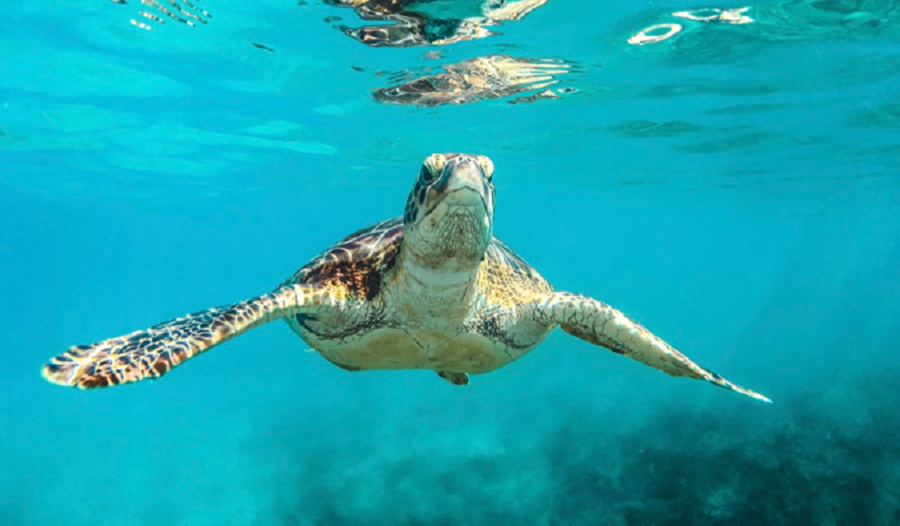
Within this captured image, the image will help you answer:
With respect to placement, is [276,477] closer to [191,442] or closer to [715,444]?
[191,442]

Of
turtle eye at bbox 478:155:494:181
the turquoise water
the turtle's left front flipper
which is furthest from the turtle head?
the turquoise water

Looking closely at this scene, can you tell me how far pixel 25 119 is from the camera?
16328 mm

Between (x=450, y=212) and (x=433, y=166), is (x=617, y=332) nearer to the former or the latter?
(x=450, y=212)

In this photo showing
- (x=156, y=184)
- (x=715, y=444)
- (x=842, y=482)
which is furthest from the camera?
(x=156, y=184)

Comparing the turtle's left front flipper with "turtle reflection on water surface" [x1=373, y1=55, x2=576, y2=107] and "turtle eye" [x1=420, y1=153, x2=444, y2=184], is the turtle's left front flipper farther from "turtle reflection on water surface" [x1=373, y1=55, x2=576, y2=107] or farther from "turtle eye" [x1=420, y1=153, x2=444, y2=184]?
"turtle reflection on water surface" [x1=373, y1=55, x2=576, y2=107]

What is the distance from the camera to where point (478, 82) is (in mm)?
12984

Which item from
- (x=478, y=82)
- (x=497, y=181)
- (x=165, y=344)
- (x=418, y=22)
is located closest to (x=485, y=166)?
(x=165, y=344)

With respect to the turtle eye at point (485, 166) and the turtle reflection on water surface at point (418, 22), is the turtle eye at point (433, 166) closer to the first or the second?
the turtle eye at point (485, 166)

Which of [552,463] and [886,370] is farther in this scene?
[886,370]

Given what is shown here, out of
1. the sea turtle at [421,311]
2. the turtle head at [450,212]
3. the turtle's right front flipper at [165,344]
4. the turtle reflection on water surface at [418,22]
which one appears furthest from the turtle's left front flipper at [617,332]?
the turtle reflection on water surface at [418,22]

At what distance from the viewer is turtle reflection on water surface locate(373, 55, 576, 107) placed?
1172cm

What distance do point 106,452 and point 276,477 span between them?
12.4m

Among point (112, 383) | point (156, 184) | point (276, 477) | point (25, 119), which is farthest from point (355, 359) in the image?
point (156, 184)

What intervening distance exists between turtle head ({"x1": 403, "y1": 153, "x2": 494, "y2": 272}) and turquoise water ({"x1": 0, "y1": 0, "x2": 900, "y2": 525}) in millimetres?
6045
